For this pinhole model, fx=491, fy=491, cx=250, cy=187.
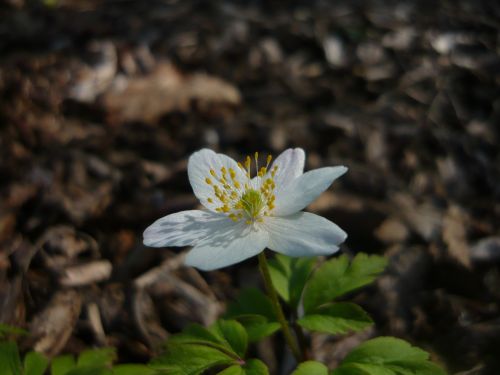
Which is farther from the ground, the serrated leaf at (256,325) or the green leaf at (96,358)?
the serrated leaf at (256,325)

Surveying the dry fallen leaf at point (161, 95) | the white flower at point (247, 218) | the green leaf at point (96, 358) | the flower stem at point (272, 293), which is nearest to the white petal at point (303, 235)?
the white flower at point (247, 218)

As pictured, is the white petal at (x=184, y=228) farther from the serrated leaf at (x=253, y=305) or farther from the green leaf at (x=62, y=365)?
the green leaf at (x=62, y=365)

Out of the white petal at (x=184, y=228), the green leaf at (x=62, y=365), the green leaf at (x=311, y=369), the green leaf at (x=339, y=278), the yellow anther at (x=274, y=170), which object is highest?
the yellow anther at (x=274, y=170)

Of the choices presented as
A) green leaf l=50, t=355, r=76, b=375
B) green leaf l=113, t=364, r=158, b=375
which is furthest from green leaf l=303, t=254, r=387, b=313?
green leaf l=50, t=355, r=76, b=375

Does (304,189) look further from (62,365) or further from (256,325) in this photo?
(62,365)

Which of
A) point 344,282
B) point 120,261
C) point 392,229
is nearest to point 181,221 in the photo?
point 344,282

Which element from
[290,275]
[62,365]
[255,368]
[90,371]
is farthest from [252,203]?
[62,365]

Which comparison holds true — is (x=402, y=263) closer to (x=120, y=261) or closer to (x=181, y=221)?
(x=181, y=221)
